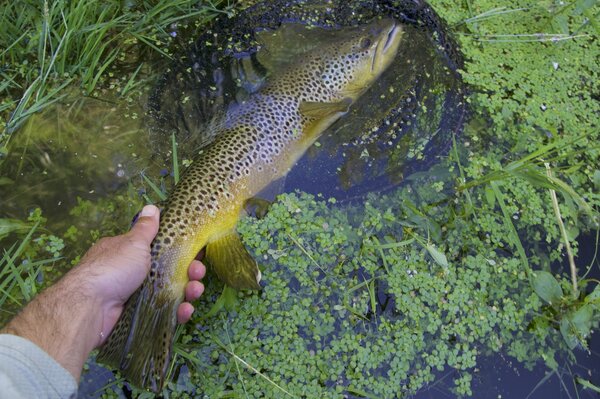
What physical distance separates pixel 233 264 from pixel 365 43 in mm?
1942

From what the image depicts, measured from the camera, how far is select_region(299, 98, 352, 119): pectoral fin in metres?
3.54

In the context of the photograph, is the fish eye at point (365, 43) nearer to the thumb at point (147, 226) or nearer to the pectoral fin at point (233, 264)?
the pectoral fin at point (233, 264)

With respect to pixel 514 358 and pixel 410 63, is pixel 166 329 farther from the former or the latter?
pixel 410 63

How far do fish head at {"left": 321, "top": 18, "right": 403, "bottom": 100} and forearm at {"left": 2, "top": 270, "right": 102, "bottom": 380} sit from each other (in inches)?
85.1

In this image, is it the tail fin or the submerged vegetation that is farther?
the submerged vegetation

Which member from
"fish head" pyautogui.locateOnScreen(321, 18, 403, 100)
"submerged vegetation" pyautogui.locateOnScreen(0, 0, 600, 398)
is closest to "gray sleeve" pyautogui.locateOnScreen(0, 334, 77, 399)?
"submerged vegetation" pyautogui.locateOnScreen(0, 0, 600, 398)

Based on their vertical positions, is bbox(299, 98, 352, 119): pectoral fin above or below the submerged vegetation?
above

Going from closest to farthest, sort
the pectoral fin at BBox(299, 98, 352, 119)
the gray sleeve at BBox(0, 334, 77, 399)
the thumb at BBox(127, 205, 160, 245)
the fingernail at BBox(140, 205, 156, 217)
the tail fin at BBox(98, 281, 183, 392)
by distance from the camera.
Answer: the gray sleeve at BBox(0, 334, 77, 399), the tail fin at BBox(98, 281, 183, 392), the thumb at BBox(127, 205, 160, 245), the fingernail at BBox(140, 205, 156, 217), the pectoral fin at BBox(299, 98, 352, 119)

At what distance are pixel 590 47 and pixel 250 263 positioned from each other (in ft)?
10.9

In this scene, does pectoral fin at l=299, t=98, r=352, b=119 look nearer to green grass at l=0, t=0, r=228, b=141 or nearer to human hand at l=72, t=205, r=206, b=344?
green grass at l=0, t=0, r=228, b=141

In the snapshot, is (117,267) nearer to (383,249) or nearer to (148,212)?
(148,212)

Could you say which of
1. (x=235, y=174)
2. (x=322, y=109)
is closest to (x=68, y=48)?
(x=235, y=174)

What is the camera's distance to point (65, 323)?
2154 millimetres

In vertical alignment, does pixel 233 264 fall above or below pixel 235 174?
Result: below
